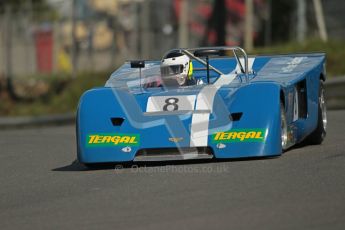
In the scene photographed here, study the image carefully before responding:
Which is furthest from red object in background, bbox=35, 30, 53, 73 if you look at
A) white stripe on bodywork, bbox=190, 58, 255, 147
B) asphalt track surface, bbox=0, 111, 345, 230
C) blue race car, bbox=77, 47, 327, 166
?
white stripe on bodywork, bbox=190, 58, 255, 147

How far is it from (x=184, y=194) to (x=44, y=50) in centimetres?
1631

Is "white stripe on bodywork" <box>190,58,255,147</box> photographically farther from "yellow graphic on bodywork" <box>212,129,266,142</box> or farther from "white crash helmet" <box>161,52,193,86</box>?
"white crash helmet" <box>161,52,193,86</box>

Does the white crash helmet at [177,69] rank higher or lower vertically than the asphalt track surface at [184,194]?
higher

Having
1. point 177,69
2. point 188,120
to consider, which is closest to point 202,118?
point 188,120

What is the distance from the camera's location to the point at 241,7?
19375 mm

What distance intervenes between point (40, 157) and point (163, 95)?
1.99m

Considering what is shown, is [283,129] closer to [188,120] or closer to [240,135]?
[240,135]

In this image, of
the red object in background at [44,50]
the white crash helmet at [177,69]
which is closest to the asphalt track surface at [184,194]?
the white crash helmet at [177,69]

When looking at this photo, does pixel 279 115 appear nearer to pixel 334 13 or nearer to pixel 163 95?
pixel 163 95

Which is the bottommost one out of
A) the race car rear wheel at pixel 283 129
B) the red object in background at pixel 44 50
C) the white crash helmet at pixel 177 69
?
the red object in background at pixel 44 50

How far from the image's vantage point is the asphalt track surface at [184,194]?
5.83 m

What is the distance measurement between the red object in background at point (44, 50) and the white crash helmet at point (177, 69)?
1347cm

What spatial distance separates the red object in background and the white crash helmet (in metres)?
13.5

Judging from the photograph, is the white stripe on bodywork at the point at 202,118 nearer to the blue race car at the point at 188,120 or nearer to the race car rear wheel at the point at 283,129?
the blue race car at the point at 188,120
